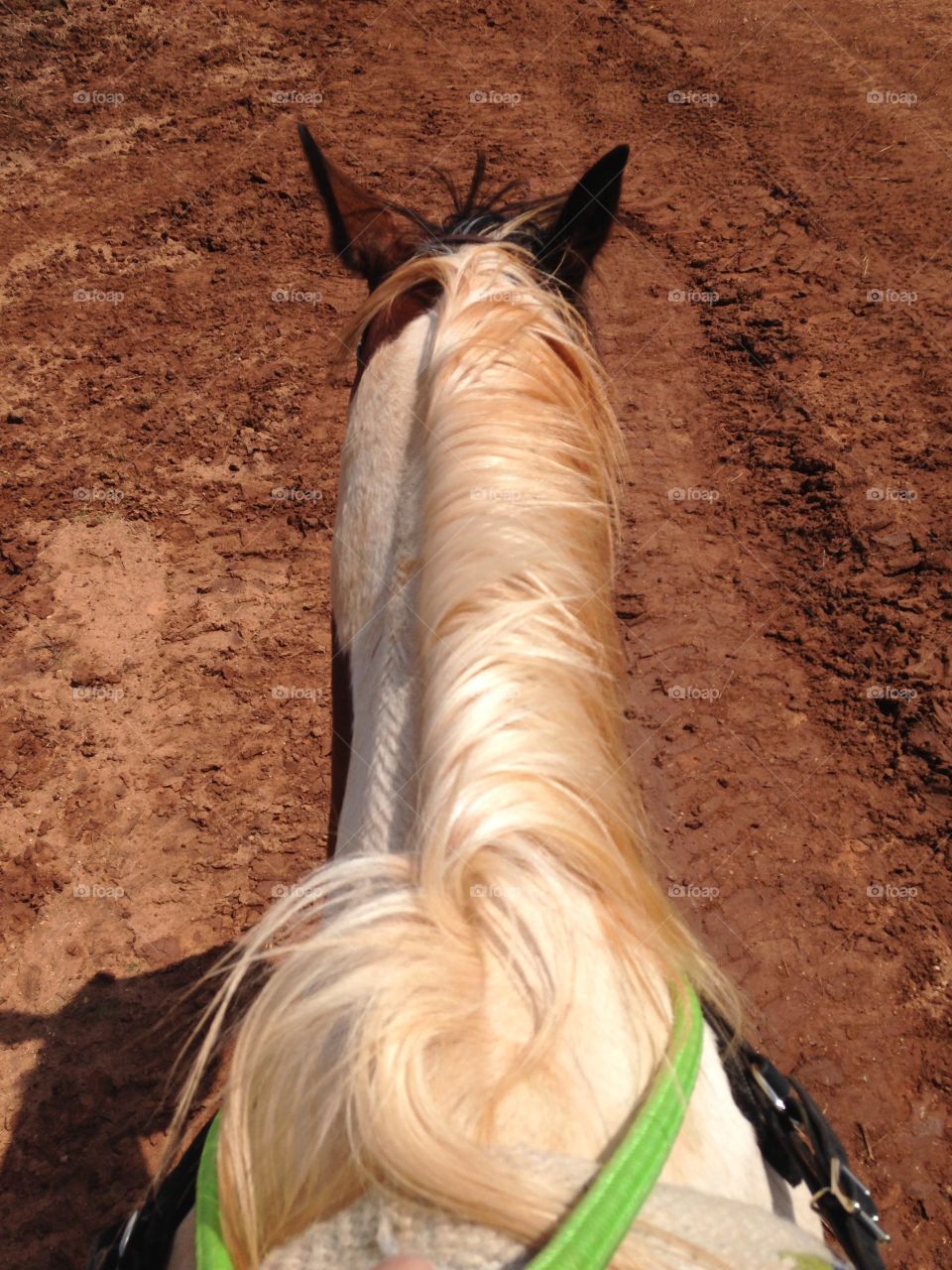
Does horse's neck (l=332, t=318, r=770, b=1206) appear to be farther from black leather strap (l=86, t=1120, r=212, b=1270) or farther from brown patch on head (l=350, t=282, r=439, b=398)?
black leather strap (l=86, t=1120, r=212, b=1270)

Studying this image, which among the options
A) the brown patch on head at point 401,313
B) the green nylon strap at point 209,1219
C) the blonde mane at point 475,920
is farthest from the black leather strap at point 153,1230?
the brown patch on head at point 401,313

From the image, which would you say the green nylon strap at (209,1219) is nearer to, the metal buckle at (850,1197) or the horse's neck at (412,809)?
the horse's neck at (412,809)

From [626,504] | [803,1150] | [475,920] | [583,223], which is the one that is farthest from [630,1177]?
[626,504]

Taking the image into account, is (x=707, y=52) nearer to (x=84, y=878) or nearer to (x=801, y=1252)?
(x=84, y=878)

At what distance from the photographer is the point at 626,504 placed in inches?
131

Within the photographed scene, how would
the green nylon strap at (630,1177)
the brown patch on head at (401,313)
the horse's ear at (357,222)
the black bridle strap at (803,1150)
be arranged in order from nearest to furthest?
1. the green nylon strap at (630,1177)
2. the black bridle strap at (803,1150)
3. the brown patch on head at (401,313)
4. the horse's ear at (357,222)

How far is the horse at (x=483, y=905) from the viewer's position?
2.79ft

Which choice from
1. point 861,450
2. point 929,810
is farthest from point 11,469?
point 929,810

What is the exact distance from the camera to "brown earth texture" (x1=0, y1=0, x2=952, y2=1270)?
3070mm

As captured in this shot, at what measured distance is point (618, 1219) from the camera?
750 mm

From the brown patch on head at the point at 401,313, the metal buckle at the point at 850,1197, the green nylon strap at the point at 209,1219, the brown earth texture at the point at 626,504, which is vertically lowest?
the brown earth texture at the point at 626,504

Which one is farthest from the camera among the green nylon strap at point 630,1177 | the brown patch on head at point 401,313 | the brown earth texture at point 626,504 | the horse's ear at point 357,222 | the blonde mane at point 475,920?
the brown earth texture at point 626,504

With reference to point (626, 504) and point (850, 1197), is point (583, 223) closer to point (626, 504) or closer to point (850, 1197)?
point (626, 504)

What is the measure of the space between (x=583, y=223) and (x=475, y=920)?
1471 mm
